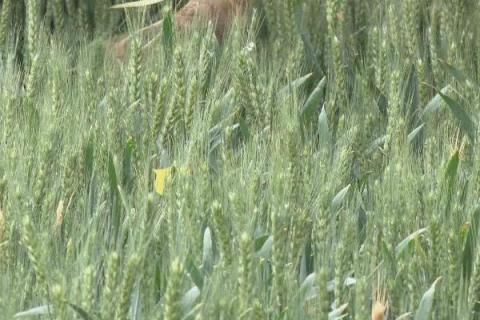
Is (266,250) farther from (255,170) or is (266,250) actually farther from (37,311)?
(37,311)

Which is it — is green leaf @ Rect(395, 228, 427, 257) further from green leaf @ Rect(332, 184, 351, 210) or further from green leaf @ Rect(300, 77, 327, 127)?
green leaf @ Rect(300, 77, 327, 127)

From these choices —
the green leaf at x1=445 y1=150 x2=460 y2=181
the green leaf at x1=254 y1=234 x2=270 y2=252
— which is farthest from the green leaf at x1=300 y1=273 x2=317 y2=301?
the green leaf at x1=445 y1=150 x2=460 y2=181

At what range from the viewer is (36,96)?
9.24ft

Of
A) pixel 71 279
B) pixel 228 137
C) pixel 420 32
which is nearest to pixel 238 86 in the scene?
pixel 228 137

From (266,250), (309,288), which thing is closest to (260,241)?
(266,250)

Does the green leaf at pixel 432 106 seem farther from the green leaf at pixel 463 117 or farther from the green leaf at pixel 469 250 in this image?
the green leaf at pixel 469 250

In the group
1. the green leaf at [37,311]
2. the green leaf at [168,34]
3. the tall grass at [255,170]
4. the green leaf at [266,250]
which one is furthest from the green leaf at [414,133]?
the green leaf at [37,311]

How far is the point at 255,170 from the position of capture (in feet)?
7.34

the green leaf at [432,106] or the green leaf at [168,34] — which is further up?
the green leaf at [168,34]

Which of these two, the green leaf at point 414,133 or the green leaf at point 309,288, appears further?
the green leaf at point 414,133

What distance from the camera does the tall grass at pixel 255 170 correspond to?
1882 mm

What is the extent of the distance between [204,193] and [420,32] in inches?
49.7

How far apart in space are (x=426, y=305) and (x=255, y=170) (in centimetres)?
45

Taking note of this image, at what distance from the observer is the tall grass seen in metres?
1.88
